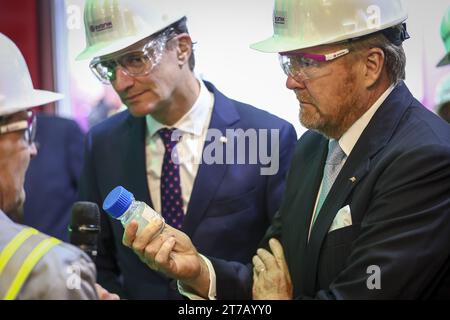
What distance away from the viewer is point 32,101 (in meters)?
2.51

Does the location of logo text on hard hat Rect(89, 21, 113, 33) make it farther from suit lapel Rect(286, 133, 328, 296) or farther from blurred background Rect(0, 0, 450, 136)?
suit lapel Rect(286, 133, 328, 296)

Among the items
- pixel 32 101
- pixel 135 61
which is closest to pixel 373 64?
pixel 135 61

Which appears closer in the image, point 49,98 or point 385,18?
point 385,18

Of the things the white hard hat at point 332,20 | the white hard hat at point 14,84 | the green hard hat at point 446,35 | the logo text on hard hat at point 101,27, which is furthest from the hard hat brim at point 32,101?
the green hard hat at point 446,35

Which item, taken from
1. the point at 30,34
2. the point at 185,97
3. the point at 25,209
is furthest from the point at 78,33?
the point at 25,209

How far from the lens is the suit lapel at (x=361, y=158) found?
2316 millimetres

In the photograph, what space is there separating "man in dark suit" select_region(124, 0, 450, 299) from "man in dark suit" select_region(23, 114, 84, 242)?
0.54 meters

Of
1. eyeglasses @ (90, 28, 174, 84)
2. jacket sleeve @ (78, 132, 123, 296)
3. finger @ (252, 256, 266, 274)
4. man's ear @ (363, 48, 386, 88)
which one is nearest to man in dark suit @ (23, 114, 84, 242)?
jacket sleeve @ (78, 132, 123, 296)

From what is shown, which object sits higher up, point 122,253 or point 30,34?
point 30,34

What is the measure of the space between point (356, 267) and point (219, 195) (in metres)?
0.62

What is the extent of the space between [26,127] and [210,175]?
2.04 feet
